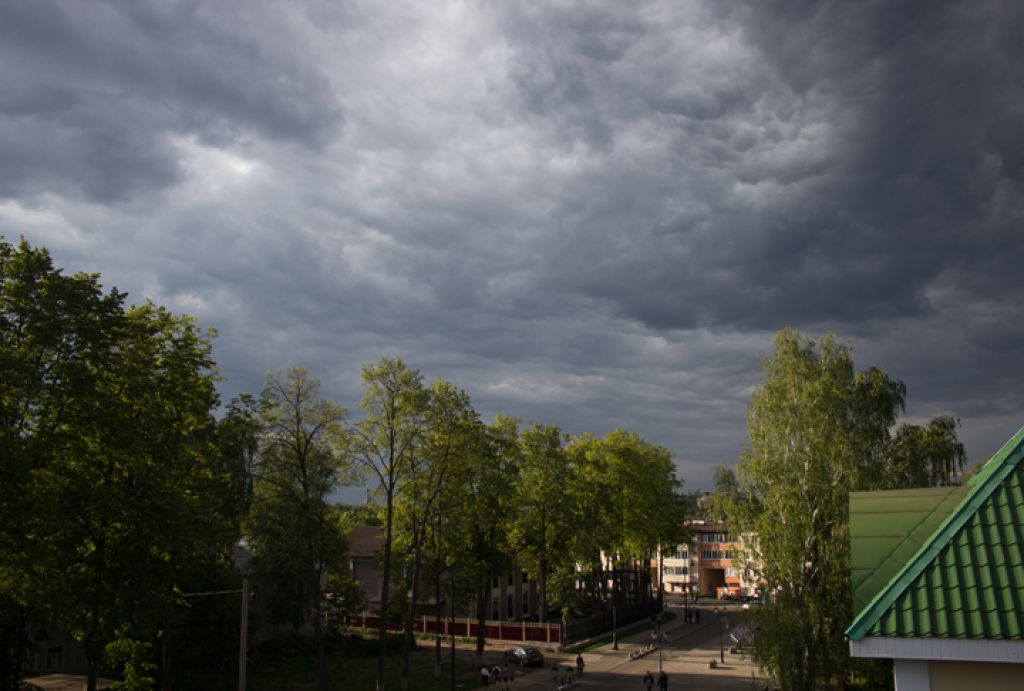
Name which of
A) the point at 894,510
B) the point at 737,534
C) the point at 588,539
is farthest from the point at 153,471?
the point at 588,539

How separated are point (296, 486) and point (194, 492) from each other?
6883 mm

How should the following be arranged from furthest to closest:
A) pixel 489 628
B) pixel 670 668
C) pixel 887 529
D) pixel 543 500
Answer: pixel 489 628 → pixel 543 500 → pixel 670 668 → pixel 887 529

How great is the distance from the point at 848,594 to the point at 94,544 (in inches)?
982

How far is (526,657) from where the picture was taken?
48.1 m

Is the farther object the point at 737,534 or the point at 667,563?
the point at 667,563

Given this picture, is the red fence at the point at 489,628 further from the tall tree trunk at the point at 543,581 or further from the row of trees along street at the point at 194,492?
the row of trees along street at the point at 194,492

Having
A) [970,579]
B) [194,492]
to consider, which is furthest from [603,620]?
[970,579]

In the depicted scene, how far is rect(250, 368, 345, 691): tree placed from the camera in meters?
33.5

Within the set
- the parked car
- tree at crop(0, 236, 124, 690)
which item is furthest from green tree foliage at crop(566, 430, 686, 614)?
tree at crop(0, 236, 124, 690)

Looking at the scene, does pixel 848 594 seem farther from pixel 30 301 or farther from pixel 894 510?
pixel 30 301

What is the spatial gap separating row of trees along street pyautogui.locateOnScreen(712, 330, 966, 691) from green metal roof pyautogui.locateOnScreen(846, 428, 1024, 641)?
14.6m

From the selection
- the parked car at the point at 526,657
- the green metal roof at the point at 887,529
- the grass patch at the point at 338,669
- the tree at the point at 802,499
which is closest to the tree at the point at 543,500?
the parked car at the point at 526,657

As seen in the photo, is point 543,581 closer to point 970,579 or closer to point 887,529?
point 887,529

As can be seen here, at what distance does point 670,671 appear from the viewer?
47.2m
